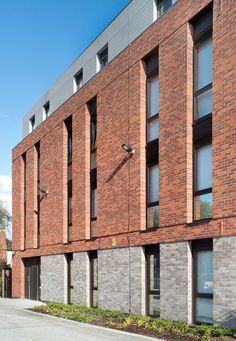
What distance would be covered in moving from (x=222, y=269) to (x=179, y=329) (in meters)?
1.95

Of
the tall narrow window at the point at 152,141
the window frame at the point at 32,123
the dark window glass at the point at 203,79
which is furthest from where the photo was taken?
the window frame at the point at 32,123

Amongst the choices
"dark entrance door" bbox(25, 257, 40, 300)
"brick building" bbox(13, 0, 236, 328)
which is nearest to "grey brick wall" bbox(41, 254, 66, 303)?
"brick building" bbox(13, 0, 236, 328)

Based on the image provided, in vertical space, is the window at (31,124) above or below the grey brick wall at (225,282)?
above

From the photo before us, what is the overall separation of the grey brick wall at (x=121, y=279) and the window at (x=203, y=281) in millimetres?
2809

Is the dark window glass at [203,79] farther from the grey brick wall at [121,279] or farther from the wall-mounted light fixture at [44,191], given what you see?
the wall-mounted light fixture at [44,191]

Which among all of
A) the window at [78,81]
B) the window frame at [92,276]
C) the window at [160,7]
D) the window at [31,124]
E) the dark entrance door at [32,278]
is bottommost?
the dark entrance door at [32,278]

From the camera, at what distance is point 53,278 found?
81.0 feet

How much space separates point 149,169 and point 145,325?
17.1 feet

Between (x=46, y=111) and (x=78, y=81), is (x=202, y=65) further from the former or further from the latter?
(x=46, y=111)

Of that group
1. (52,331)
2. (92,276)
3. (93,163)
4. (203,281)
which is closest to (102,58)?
(93,163)

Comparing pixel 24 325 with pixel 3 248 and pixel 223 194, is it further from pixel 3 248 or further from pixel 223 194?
pixel 3 248

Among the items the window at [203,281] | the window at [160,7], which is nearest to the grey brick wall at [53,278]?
the window at [203,281]

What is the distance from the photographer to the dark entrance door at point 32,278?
27.7 m

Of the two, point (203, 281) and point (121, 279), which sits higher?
point (203, 281)
